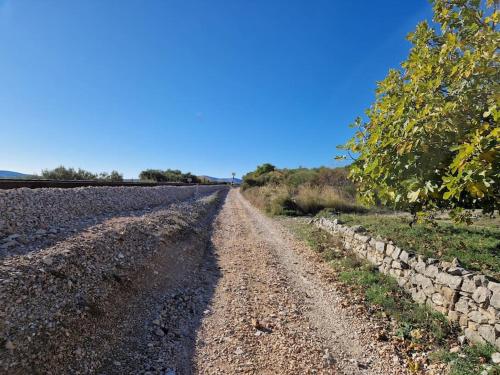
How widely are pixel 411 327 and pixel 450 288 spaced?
2.98 feet

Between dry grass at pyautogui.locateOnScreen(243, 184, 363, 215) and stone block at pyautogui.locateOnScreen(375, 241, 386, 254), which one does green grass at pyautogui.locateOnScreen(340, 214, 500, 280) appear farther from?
dry grass at pyautogui.locateOnScreen(243, 184, 363, 215)

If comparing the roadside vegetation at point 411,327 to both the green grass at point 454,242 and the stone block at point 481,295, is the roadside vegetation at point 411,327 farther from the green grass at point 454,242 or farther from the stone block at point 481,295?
the green grass at point 454,242

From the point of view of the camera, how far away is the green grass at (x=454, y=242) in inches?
250

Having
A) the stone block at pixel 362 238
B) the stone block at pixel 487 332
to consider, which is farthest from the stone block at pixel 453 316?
the stone block at pixel 362 238

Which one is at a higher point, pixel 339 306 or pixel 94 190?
pixel 94 190

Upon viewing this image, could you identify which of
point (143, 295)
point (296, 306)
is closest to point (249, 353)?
point (296, 306)

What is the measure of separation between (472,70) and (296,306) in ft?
15.6

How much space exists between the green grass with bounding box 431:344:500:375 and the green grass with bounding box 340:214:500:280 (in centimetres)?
164

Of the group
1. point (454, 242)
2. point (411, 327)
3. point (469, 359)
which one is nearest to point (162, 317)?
point (411, 327)

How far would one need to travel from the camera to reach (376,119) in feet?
15.4

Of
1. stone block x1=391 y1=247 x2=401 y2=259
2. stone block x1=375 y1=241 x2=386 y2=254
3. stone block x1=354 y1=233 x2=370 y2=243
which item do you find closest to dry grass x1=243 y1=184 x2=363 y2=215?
stone block x1=354 y1=233 x2=370 y2=243

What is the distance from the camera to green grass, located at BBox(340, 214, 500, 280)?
250 inches

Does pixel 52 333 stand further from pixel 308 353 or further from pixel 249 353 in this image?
pixel 308 353

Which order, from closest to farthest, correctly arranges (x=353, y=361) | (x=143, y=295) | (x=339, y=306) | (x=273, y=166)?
(x=353, y=361)
(x=143, y=295)
(x=339, y=306)
(x=273, y=166)
